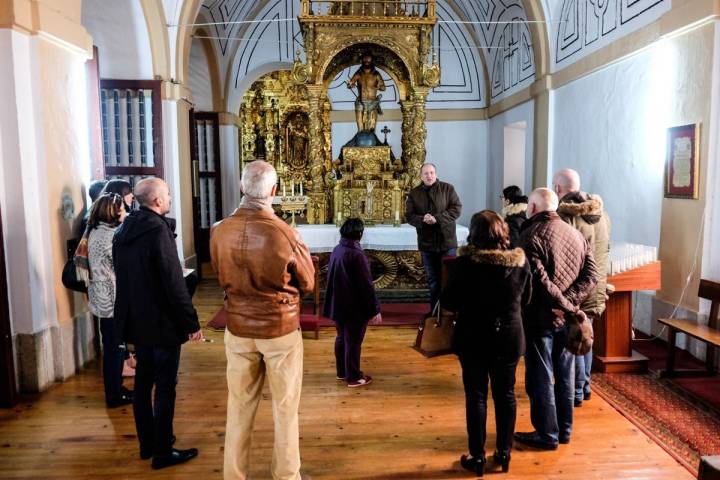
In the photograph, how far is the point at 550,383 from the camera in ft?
11.2

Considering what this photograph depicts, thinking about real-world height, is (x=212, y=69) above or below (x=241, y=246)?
above

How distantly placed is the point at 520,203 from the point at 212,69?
890cm

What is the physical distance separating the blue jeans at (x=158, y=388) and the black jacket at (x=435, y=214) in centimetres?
342

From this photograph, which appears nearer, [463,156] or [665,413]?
[665,413]

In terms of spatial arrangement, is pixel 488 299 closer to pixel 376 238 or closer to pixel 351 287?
pixel 351 287

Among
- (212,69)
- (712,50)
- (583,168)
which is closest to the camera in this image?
(712,50)

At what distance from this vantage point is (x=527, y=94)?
970cm

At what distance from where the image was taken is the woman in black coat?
288 centimetres

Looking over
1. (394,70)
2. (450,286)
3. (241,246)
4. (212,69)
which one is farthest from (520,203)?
(212,69)

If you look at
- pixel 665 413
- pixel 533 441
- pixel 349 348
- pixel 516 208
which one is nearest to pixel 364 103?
pixel 516 208

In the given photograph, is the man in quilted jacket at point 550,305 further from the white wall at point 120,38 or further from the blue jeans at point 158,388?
the white wall at point 120,38

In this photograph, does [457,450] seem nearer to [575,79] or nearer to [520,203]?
[520,203]

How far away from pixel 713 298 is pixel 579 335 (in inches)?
86.2

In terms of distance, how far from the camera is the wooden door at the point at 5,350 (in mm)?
4117
